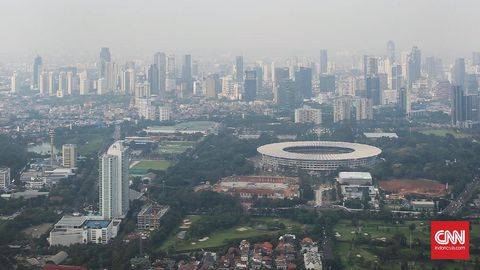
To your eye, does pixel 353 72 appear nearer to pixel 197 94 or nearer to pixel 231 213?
pixel 197 94

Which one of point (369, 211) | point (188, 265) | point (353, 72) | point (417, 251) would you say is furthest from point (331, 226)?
point (353, 72)

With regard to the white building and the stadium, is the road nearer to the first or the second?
the stadium

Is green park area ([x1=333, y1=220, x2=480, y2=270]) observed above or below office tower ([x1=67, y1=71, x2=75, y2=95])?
below

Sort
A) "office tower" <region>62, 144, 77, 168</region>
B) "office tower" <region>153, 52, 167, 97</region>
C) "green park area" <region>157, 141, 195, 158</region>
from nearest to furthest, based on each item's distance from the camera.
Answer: "office tower" <region>62, 144, 77, 168</region> → "green park area" <region>157, 141, 195, 158</region> → "office tower" <region>153, 52, 167, 97</region>

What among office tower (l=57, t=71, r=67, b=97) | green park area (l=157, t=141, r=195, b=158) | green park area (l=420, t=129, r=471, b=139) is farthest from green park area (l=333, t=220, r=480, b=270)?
office tower (l=57, t=71, r=67, b=97)

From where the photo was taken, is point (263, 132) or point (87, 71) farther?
point (87, 71)
